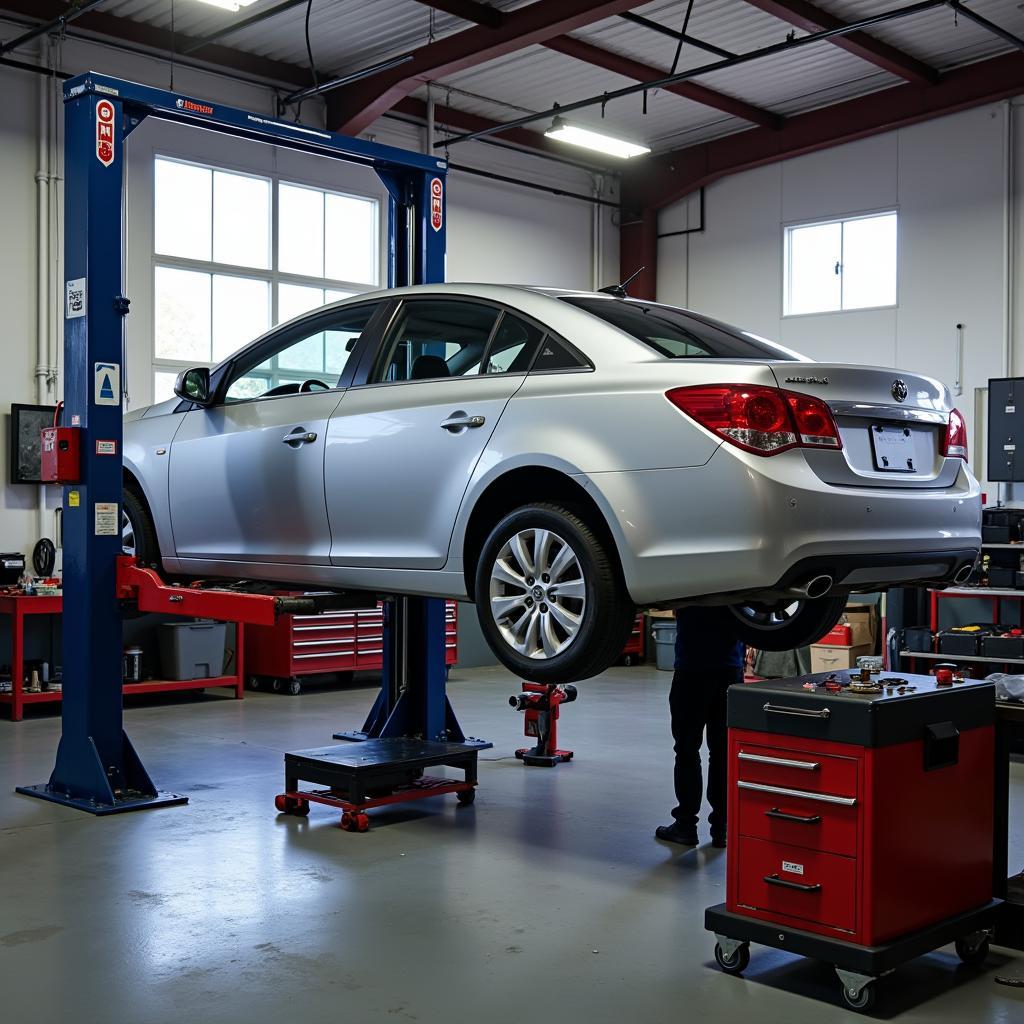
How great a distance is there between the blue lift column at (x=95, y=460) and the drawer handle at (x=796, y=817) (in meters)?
3.00

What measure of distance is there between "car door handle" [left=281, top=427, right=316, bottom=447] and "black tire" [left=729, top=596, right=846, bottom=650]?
1.72 m

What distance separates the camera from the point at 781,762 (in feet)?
11.2

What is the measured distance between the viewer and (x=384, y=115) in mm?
11773

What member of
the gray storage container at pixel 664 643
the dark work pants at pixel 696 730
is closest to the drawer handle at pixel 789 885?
the dark work pants at pixel 696 730

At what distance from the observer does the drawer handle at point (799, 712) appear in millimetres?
3332

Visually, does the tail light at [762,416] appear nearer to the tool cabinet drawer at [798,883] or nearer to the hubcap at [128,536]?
the tool cabinet drawer at [798,883]

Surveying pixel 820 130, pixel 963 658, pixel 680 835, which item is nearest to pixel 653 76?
pixel 820 130

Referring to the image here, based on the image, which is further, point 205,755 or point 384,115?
point 384,115

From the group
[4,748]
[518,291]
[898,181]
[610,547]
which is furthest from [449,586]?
[898,181]

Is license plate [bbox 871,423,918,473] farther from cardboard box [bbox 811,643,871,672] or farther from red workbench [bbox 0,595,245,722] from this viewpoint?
cardboard box [bbox 811,643,871,672]

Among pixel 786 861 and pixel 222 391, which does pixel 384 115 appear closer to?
pixel 222 391

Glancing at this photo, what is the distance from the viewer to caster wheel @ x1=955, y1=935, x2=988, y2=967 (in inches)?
141

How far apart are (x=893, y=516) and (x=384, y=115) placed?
9.22 m

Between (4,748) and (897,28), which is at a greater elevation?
(897,28)
